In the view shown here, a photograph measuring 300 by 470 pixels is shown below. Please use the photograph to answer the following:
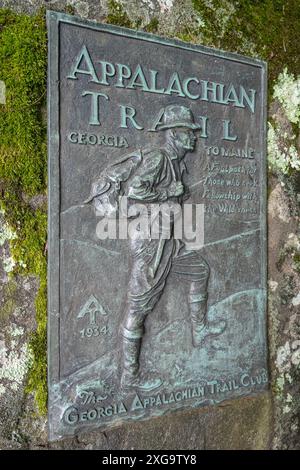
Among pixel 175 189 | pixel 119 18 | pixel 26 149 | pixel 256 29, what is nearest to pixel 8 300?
pixel 26 149

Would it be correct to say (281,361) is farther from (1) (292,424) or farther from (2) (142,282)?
(2) (142,282)

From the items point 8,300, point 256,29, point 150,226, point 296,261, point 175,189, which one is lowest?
point 8,300

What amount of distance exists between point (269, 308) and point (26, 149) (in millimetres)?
1428

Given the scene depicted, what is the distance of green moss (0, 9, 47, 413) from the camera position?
5.57 ft

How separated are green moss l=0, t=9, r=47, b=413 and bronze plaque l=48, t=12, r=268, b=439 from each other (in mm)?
46

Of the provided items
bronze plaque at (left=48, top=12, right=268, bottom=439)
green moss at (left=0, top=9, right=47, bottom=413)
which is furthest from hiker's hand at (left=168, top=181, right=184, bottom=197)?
green moss at (left=0, top=9, right=47, bottom=413)

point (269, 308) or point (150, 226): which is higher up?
point (150, 226)

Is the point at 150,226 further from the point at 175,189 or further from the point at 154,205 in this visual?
the point at 175,189

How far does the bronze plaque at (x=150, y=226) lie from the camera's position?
1.79m

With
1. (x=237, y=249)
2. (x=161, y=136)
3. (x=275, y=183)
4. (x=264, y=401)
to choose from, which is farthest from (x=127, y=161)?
(x=264, y=401)

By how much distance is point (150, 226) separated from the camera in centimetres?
193

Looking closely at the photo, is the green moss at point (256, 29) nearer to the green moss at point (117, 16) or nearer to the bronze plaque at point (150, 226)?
the bronze plaque at point (150, 226)

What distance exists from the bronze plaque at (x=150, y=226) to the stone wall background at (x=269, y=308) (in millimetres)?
74

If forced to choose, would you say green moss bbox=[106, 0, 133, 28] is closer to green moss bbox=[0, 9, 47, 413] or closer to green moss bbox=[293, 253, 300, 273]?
green moss bbox=[0, 9, 47, 413]
